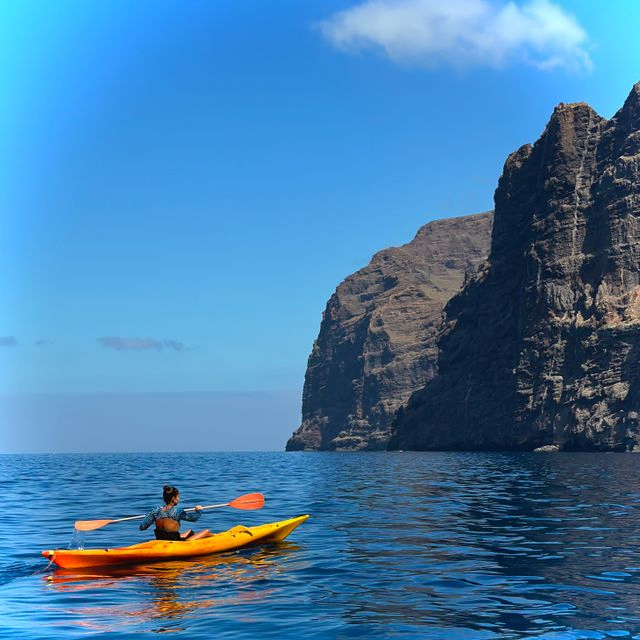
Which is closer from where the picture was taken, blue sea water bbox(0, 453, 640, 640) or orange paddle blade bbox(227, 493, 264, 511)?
blue sea water bbox(0, 453, 640, 640)

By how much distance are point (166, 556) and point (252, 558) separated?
6.51ft

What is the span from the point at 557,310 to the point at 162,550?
350 feet

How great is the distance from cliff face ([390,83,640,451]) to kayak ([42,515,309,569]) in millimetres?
91292

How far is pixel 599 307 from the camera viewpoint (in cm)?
11044

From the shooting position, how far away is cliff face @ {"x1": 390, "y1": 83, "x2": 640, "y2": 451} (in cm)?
10756

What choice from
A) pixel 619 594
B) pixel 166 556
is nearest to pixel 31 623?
pixel 166 556

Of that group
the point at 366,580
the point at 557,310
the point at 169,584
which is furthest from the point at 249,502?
the point at 557,310

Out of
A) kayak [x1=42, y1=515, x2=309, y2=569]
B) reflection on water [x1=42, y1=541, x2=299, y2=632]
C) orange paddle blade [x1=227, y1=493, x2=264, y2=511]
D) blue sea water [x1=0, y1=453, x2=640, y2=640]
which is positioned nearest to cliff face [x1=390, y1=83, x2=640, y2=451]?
blue sea water [x1=0, y1=453, x2=640, y2=640]

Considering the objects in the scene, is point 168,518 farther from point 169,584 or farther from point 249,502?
point 249,502

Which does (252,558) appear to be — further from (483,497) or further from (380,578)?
(483,497)

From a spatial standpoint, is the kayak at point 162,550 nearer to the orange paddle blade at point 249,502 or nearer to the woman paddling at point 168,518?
the woman paddling at point 168,518

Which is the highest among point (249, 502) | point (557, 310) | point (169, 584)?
point (557, 310)

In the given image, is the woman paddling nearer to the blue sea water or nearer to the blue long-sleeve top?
the blue long-sleeve top

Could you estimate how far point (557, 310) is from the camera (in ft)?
388
